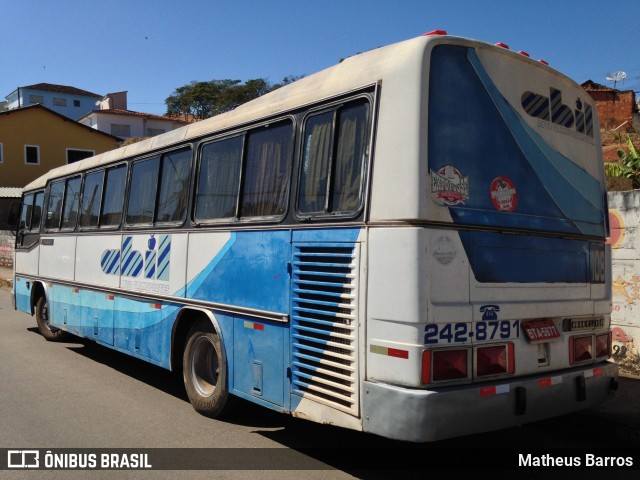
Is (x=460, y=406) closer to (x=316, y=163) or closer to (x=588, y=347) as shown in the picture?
(x=588, y=347)

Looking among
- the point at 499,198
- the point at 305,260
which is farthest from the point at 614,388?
the point at 305,260

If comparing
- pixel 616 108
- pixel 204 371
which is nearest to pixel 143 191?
pixel 204 371

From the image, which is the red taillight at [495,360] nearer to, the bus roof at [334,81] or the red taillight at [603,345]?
the red taillight at [603,345]

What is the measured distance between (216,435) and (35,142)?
4013cm

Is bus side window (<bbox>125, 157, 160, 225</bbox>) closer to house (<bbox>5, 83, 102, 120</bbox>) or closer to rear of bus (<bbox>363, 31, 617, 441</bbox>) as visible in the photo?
rear of bus (<bbox>363, 31, 617, 441</bbox>)

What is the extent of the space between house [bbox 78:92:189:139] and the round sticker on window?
2250 inches

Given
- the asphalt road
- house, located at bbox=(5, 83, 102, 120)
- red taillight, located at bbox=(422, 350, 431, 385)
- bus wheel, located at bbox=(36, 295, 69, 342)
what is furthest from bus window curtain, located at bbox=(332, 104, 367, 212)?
house, located at bbox=(5, 83, 102, 120)

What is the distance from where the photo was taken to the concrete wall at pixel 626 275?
7578 mm

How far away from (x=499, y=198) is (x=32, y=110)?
42084 mm

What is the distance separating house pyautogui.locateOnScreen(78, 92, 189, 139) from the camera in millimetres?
58969

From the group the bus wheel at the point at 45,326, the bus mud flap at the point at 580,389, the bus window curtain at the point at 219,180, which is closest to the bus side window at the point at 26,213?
the bus wheel at the point at 45,326

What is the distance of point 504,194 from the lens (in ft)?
14.6

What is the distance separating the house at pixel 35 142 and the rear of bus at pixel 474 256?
133ft

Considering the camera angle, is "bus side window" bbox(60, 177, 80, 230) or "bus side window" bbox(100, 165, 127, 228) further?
"bus side window" bbox(60, 177, 80, 230)
